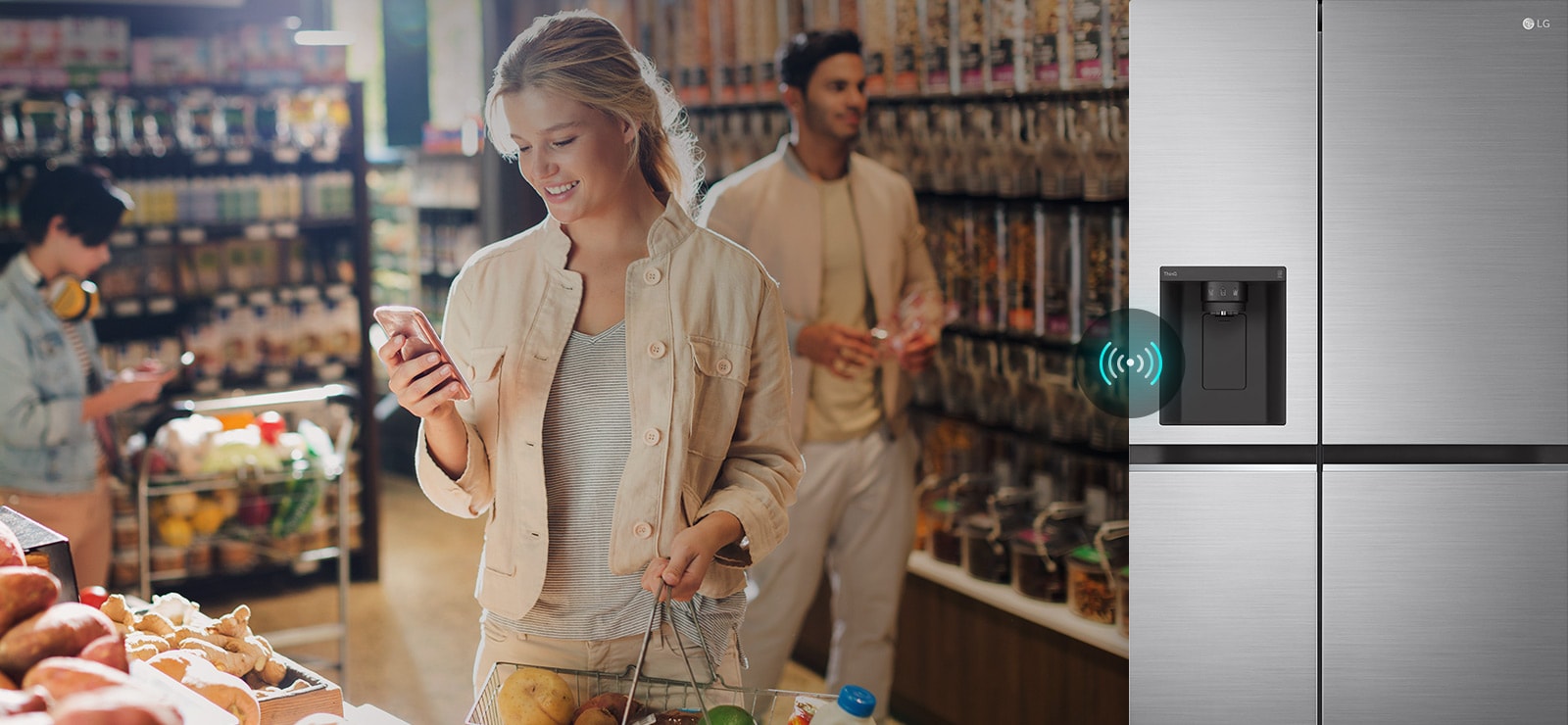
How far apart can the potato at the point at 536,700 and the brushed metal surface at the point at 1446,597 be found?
1223 mm

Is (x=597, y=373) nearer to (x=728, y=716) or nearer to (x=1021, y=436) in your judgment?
(x=728, y=716)

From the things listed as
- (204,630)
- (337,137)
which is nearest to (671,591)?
(204,630)

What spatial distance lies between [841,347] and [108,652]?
1.40 meters

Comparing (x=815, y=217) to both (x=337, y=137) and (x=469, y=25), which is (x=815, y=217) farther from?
(x=337, y=137)

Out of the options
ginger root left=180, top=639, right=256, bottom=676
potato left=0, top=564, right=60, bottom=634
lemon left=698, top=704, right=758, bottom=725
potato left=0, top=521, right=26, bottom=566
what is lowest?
lemon left=698, top=704, right=758, bottom=725

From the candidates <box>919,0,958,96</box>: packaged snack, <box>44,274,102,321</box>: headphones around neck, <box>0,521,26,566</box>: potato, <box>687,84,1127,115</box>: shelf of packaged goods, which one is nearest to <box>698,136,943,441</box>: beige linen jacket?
<box>687,84,1127,115</box>: shelf of packaged goods

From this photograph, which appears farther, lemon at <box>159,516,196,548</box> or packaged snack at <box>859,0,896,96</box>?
lemon at <box>159,516,196,548</box>

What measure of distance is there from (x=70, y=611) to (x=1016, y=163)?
6.11 feet

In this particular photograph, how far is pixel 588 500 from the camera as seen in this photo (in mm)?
2027

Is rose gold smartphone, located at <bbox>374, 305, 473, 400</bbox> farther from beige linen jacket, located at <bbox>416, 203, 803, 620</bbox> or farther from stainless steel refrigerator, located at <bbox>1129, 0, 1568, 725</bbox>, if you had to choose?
stainless steel refrigerator, located at <bbox>1129, 0, 1568, 725</bbox>

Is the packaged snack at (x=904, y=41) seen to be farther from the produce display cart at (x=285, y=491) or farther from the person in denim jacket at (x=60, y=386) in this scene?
the person in denim jacket at (x=60, y=386)

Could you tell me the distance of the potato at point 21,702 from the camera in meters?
1.22

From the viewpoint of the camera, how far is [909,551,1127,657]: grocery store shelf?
2.69 meters

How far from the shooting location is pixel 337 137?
4.97m
